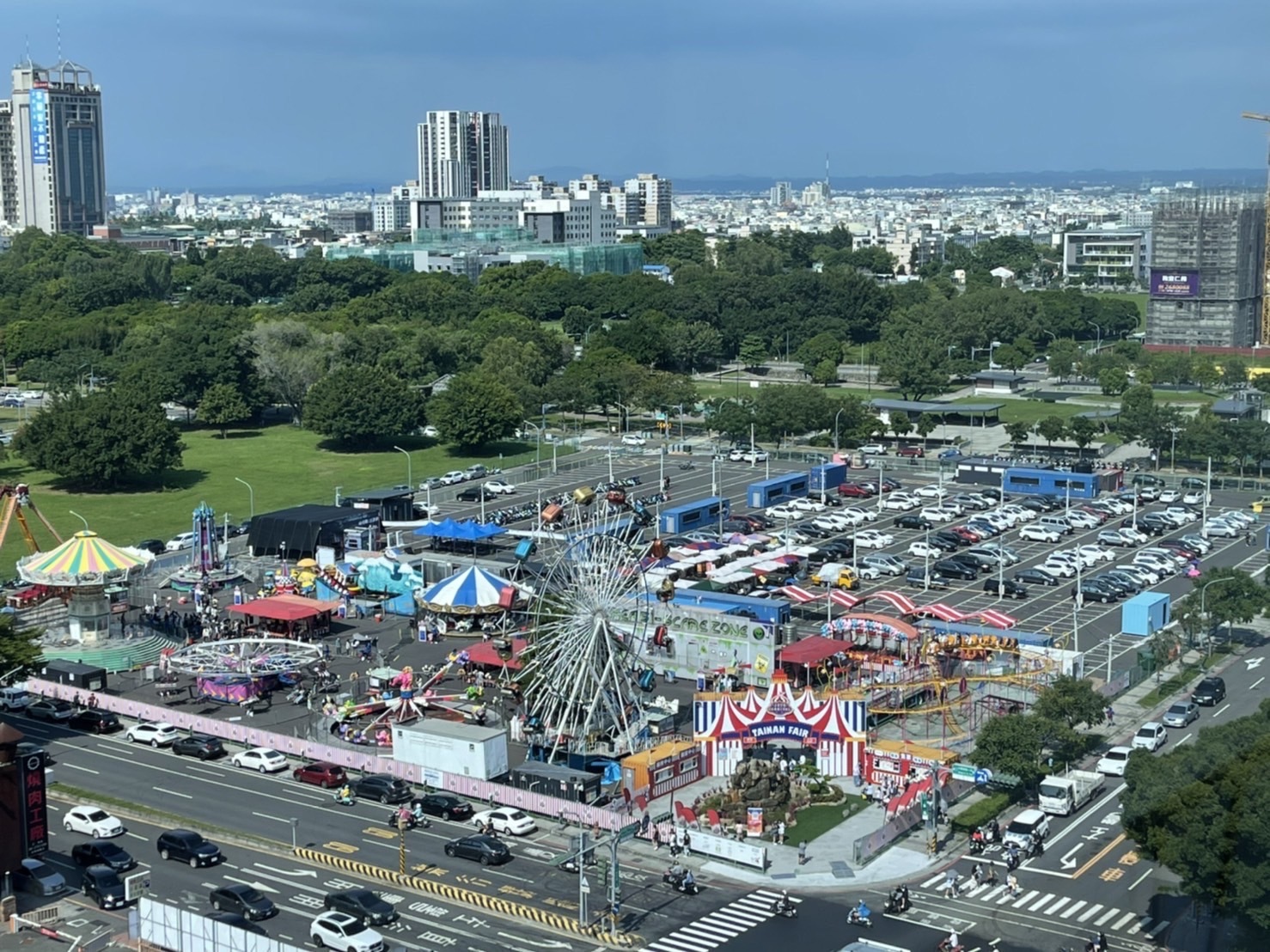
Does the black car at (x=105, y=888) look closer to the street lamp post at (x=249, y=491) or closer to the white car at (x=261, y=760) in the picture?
the white car at (x=261, y=760)

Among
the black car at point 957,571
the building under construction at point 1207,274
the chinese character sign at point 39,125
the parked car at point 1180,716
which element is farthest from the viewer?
the chinese character sign at point 39,125

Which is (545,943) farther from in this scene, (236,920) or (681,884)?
(236,920)

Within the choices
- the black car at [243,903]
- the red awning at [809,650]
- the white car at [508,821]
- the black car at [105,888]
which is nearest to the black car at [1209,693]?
the red awning at [809,650]

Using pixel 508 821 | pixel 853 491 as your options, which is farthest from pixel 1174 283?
pixel 508 821

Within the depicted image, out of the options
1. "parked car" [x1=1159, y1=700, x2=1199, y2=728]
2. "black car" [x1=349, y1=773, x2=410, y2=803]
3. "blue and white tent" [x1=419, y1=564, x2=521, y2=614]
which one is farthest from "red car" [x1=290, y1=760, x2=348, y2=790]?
"parked car" [x1=1159, y1=700, x2=1199, y2=728]

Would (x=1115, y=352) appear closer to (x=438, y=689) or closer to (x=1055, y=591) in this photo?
(x=1055, y=591)

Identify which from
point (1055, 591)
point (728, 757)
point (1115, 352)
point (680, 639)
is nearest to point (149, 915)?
point (728, 757)
